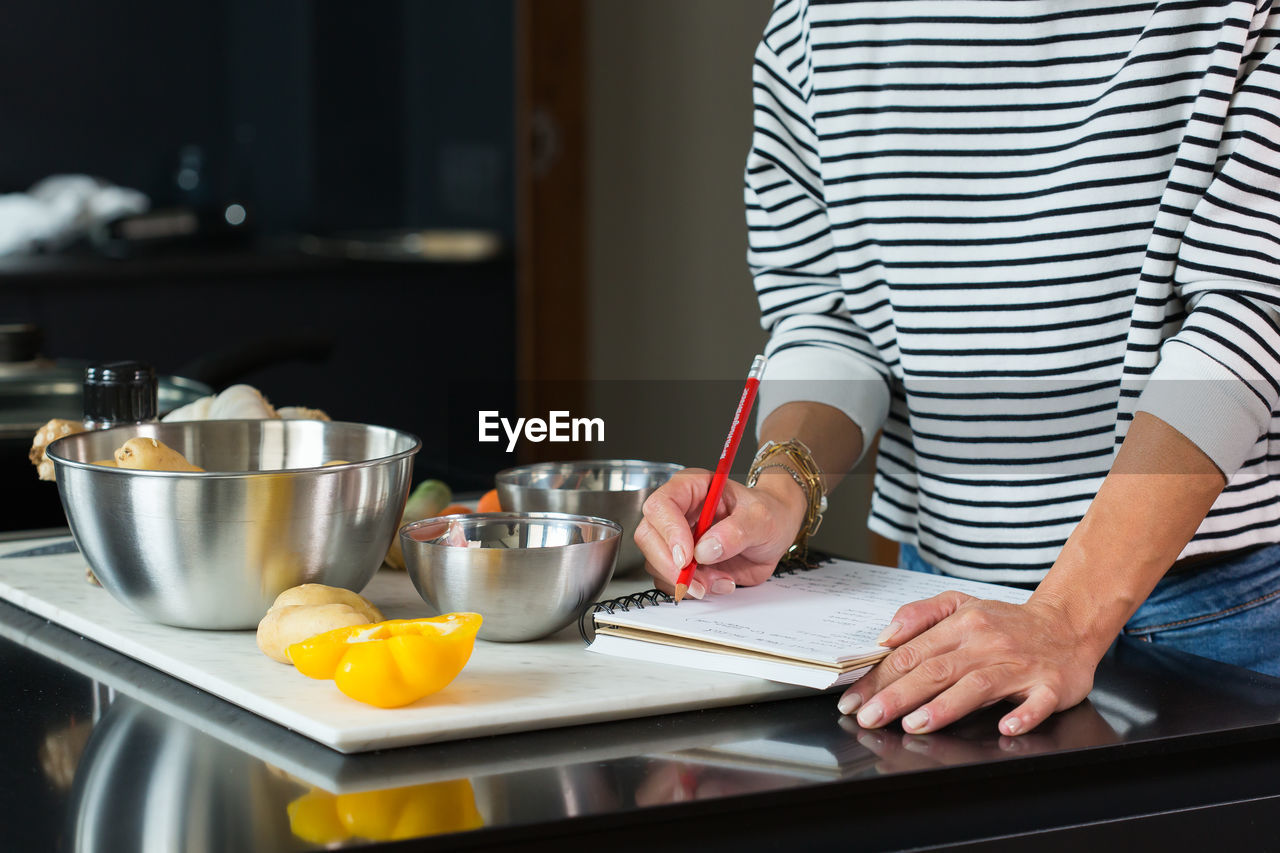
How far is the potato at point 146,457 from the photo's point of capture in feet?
2.93

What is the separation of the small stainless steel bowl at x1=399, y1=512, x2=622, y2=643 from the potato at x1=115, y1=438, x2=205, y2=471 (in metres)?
0.16

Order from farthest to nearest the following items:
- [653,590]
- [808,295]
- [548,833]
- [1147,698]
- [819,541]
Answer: [819,541]
[808,295]
[653,590]
[1147,698]
[548,833]

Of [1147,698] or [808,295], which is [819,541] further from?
[1147,698]

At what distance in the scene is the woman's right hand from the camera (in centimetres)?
93

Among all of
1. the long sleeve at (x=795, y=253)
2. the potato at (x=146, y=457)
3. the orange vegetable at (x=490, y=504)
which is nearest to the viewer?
the potato at (x=146, y=457)

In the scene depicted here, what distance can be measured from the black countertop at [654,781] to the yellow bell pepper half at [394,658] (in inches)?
1.4

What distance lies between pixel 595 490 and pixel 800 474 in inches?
6.5

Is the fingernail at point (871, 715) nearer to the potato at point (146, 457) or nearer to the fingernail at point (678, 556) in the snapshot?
the fingernail at point (678, 556)

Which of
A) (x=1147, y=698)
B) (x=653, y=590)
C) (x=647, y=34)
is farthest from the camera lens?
(x=647, y=34)

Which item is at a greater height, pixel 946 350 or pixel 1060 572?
pixel 946 350

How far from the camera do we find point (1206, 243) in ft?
3.40

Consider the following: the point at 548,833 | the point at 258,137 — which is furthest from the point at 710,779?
the point at 258,137

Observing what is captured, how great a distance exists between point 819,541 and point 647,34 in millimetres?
1646

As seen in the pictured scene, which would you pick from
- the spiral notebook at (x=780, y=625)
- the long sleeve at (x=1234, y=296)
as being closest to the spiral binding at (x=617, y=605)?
the spiral notebook at (x=780, y=625)
